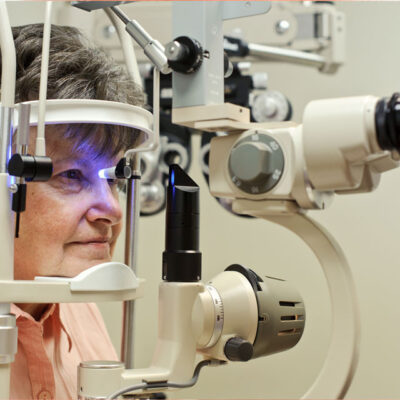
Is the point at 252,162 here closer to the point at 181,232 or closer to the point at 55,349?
the point at 181,232

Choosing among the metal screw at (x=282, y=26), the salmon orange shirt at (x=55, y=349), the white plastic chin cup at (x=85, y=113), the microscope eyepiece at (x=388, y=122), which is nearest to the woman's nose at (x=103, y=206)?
the white plastic chin cup at (x=85, y=113)

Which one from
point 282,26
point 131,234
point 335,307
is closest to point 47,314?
point 131,234

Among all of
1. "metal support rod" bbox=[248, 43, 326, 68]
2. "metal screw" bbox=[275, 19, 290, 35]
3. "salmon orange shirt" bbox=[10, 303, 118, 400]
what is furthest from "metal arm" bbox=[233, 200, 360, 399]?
"metal screw" bbox=[275, 19, 290, 35]

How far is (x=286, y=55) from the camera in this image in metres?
1.84

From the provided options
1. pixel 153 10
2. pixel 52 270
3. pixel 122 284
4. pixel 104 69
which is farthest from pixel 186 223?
pixel 153 10

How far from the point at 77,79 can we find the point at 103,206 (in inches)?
8.2

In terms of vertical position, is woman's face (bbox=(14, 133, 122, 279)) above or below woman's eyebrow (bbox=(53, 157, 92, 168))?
below

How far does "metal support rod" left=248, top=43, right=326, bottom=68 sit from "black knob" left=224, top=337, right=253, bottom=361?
3.95ft

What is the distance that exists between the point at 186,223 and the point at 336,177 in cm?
21

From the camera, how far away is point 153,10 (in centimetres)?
171

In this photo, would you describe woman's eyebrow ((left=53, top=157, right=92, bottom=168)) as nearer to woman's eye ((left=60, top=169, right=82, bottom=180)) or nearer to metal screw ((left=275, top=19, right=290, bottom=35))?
woman's eye ((left=60, top=169, right=82, bottom=180))

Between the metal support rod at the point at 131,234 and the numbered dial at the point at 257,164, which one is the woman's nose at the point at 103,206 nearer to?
the metal support rod at the point at 131,234

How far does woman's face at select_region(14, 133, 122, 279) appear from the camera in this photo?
870 millimetres

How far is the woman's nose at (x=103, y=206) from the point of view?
0.88m
